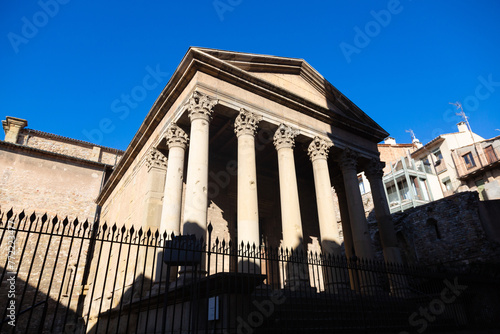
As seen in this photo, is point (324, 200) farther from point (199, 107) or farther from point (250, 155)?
point (199, 107)

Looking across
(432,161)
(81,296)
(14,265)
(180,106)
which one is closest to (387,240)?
(180,106)

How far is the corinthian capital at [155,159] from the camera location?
12195 mm

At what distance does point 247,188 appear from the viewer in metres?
9.23

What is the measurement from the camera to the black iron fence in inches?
186

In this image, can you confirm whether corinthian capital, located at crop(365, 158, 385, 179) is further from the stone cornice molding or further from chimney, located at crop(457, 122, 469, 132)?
chimney, located at crop(457, 122, 469, 132)

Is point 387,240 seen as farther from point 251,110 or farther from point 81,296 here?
point 81,296

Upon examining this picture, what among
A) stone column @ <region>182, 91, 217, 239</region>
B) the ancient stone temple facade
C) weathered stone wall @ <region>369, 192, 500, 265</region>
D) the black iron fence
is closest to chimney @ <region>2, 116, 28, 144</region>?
the ancient stone temple facade

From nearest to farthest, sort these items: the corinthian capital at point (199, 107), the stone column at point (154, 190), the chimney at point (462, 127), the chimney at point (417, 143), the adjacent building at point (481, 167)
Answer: the corinthian capital at point (199, 107) → the stone column at point (154, 190) → the adjacent building at point (481, 167) → the chimney at point (462, 127) → the chimney at point (417, 143)

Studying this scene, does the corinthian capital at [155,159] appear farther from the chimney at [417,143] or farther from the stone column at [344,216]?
the chimney at [417,143]

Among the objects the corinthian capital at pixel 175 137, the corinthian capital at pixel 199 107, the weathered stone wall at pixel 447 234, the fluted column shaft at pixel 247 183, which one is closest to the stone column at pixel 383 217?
the fluted column shaft at pixel 247 183

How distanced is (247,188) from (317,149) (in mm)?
3931

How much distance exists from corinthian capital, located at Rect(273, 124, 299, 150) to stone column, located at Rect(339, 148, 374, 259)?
2844 millimetres

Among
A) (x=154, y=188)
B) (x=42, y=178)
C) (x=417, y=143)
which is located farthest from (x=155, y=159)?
(x=417, y=143)

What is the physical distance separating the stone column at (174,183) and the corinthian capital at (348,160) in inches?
238
